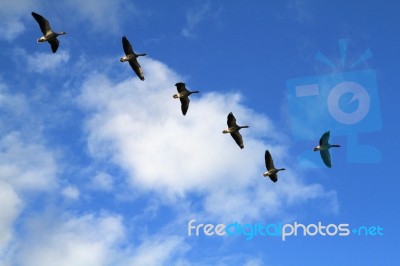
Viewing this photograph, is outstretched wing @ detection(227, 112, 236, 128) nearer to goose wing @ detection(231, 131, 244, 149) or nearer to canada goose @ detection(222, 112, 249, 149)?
canada goose @ detection(222, 112, 249, 149)

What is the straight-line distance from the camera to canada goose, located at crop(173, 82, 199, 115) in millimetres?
63534

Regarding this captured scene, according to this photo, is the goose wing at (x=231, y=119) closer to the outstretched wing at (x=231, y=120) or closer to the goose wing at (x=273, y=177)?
the outstretched wing at (x=231, y=120)

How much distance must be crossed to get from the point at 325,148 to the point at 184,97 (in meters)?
12.1

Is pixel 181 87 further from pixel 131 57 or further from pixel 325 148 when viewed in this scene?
pixel 325 148

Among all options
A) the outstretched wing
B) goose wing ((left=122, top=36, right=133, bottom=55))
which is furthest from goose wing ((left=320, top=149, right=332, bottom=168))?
goose wing ((left=122, top=36, right=133, bottom=55))

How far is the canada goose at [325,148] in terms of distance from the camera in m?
66.1

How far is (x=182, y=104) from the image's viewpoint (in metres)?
64.2

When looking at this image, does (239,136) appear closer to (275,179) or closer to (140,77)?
(275,179)

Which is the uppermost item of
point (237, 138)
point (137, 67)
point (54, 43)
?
point (54, 43)

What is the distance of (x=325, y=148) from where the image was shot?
218 feet

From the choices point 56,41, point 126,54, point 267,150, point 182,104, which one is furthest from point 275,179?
point 56,41

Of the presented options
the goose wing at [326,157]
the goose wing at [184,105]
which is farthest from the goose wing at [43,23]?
the goose wing at [326,157]

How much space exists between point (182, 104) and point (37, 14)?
1273 centimetres

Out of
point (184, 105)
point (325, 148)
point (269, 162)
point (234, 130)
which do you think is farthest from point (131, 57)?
point (325, 148)
